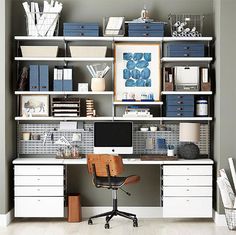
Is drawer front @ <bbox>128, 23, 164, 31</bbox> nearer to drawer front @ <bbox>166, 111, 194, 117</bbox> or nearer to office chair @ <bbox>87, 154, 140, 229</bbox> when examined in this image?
drawer front @ <bbox>166, 111, 194, 117</bbox>

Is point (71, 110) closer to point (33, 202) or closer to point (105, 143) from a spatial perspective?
point (105, 143)

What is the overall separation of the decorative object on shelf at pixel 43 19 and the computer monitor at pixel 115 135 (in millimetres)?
1230

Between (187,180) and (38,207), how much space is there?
170cm

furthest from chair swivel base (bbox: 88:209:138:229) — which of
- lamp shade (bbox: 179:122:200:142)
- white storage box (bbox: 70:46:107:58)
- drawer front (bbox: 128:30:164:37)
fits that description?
drawer front (bbox: 128:30:164:37)

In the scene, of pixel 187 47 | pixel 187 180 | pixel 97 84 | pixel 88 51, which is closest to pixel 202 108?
pixel 187 47

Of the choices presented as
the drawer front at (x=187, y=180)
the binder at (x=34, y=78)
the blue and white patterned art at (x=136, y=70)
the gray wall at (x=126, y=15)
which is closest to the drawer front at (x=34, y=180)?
the gray wall at (x=126, y=15)

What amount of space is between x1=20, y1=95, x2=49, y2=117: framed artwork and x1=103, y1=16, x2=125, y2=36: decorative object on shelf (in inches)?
41.4

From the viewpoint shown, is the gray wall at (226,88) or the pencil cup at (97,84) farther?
the pencil cup at (97,84)

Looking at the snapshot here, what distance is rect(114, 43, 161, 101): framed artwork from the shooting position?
6.44 meters

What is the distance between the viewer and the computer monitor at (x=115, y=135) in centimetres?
624

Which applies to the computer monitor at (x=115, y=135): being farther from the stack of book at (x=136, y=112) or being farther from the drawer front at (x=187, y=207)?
the drawer front at (x=187, y=207)

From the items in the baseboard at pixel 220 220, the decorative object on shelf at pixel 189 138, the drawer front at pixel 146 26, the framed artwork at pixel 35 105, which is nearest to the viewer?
the baseboard at pixel 220 220

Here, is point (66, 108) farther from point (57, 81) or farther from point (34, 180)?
point (34, 180)

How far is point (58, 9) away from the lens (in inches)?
246
